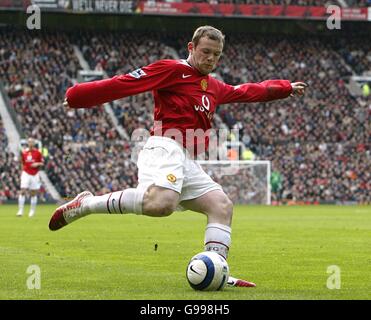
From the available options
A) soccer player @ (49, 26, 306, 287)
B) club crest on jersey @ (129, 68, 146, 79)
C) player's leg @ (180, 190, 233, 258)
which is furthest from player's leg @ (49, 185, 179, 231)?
club crest on jersey @ (129, 68, 146, 79)

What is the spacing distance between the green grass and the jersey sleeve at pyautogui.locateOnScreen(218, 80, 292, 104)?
2022mm

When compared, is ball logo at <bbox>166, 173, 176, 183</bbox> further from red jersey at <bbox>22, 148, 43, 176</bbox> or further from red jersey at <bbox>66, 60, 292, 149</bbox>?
red jersey at <bbox>22, 148, 43, 176</bbox>

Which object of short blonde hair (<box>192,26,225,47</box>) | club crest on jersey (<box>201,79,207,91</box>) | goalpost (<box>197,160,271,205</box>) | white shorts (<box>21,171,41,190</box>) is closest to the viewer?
short blonde hair (<box>192,26,225,47</box>)

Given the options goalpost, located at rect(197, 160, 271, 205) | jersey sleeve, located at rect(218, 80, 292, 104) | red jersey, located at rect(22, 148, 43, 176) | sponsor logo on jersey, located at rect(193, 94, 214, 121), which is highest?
jersey sleeve, located at rect(218, 80, 292, 104)

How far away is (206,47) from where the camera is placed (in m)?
8.88

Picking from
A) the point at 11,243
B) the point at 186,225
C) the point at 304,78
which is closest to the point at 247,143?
the point at 304,78

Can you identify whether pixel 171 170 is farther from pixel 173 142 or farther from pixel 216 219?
pixel 216 219

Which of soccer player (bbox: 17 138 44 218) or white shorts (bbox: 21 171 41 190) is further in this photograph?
white shorts (bbox: 21 171 41 190)

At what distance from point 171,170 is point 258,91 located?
5.51 feet

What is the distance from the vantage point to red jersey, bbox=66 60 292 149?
340 inches

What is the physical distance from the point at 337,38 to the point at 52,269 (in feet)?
140

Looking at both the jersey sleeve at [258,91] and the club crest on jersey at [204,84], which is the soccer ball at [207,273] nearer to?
the club crest on jersey at [204,84]

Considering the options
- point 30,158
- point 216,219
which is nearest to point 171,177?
point 216,219
